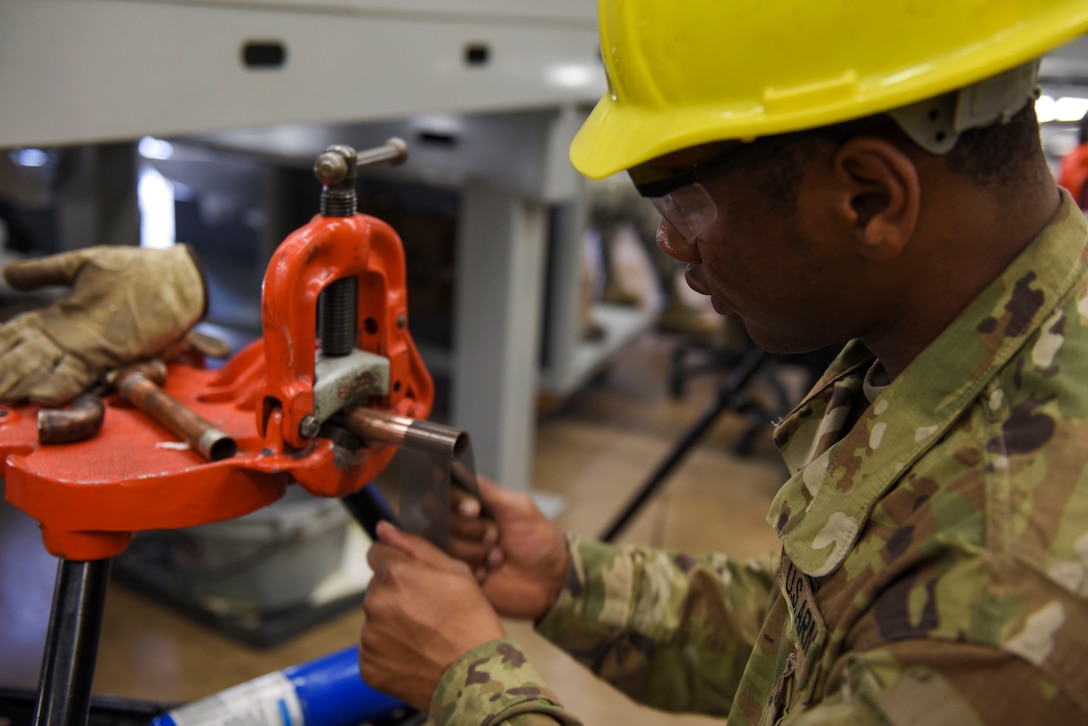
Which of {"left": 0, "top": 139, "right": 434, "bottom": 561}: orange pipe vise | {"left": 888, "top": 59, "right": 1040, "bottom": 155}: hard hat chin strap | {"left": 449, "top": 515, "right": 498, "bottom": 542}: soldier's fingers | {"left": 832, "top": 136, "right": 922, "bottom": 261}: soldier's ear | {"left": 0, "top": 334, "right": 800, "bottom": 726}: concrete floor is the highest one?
{"left": 888, "top": 59, "right": 1040, "bottom": 155}: hard hat chin strap

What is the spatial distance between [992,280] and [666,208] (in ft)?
0.70

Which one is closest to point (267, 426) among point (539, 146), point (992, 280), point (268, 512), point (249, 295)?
point (992, 280)

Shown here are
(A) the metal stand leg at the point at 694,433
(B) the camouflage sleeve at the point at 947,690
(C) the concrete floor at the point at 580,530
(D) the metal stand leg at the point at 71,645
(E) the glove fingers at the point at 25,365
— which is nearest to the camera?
(B) the camouflage sleeve at the point at 947,690

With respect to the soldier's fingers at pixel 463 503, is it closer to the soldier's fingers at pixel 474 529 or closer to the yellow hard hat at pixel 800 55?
the soldier's fingers at pixel 474 529

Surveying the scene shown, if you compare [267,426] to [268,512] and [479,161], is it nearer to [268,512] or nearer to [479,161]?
[268,512]

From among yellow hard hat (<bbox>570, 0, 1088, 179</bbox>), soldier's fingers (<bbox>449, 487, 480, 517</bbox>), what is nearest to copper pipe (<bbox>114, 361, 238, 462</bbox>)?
soldier's fingers (<bbox>449, 487, 480, 517</bbox>)

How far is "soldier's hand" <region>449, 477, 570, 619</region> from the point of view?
93 centimetres

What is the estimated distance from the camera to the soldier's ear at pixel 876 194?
0.58 meters

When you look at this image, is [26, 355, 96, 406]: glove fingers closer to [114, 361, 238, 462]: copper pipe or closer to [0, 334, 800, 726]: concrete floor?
[114, 361, 238, 462]: copper pipe

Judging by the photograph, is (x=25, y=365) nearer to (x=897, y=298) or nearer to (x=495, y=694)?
(x=495, y=694)

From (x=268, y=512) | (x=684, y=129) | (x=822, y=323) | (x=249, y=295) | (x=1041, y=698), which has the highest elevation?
(x=684, y=129)

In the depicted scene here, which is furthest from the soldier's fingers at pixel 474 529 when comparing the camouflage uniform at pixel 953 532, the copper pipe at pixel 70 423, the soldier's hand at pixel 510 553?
the copper pipe at pixel 70 423

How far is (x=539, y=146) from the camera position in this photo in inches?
79.4

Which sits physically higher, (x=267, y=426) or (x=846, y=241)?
(x=846, y=241)
